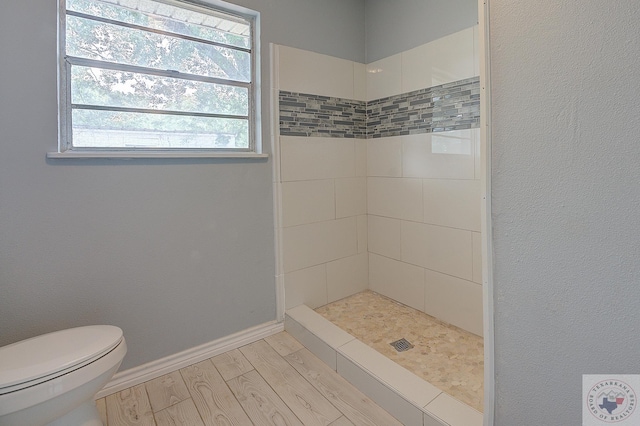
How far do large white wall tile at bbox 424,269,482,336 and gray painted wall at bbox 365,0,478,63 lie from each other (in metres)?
1.52

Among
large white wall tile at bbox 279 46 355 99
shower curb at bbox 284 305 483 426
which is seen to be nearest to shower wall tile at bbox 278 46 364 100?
large white wall tile at bbox 279 46 355 99

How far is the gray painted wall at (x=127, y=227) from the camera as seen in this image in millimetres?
1421

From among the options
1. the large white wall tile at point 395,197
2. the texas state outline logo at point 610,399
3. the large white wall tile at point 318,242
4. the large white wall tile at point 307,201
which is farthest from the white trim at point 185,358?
the texas state outline logo at point 610,399

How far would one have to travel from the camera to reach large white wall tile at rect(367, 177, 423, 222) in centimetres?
230

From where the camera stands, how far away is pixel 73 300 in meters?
1.56

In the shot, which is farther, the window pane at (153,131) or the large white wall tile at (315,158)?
the large white wall tile at (315,158)

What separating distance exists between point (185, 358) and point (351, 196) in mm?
1539

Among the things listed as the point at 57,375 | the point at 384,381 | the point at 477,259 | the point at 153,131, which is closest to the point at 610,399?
the point at 384,381

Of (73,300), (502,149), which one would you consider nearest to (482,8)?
(502,149)

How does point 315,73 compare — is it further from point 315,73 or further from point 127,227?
point 127,227

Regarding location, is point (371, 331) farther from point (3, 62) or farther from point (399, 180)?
point (3, 62)

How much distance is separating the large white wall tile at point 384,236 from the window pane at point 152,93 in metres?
1.26

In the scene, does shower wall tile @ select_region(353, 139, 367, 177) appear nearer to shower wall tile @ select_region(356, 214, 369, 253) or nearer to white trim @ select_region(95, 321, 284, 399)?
shower wall tile @ select_region(356, 214, 369, 253)

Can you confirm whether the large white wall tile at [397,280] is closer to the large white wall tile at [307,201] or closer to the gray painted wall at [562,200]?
the large white wall tile at [307,201]
